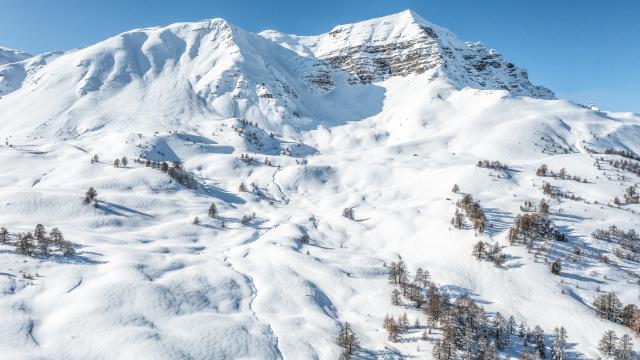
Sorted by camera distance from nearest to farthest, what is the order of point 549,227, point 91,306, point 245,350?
point 245,350
point 91,306
point 549,227

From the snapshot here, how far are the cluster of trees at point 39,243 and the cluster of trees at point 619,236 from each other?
8162 cm

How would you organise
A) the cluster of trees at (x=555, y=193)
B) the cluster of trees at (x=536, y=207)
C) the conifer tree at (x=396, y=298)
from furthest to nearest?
the cluster of trees at (x=555, y=193) < the cluster of trees at (x=536, y=207) < the conifer tree at (x=396, y=298)

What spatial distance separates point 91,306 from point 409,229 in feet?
176

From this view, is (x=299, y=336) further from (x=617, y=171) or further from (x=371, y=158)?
(x=617, y=171)

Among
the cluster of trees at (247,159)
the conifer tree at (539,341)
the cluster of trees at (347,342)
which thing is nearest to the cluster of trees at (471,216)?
the conifer tree at (539,341)

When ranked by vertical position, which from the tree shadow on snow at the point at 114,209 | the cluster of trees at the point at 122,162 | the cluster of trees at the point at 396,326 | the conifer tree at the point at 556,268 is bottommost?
the cluster of trees at the point at 396,326

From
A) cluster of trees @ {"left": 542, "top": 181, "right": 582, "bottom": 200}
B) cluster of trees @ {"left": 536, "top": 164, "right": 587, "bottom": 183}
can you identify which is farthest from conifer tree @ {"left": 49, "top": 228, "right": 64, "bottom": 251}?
cluster of trees @ {"left": 536, "top": 164, "right": 587, "bottom": 183}

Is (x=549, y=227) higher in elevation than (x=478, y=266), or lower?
higher

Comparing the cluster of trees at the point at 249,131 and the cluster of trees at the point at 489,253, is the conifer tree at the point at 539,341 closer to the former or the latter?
the cluster of trees at the point at 489,253

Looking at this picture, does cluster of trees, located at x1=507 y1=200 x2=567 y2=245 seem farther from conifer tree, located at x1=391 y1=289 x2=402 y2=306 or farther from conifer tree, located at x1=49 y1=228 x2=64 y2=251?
conifer tree, located at x1=49 y1=228 x2=64 y2=251

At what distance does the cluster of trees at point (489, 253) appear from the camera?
62466mm

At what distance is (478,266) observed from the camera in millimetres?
62094

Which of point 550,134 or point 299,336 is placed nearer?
point 299,336

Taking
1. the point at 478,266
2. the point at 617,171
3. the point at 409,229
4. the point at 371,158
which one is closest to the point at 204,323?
the point at 478,266
